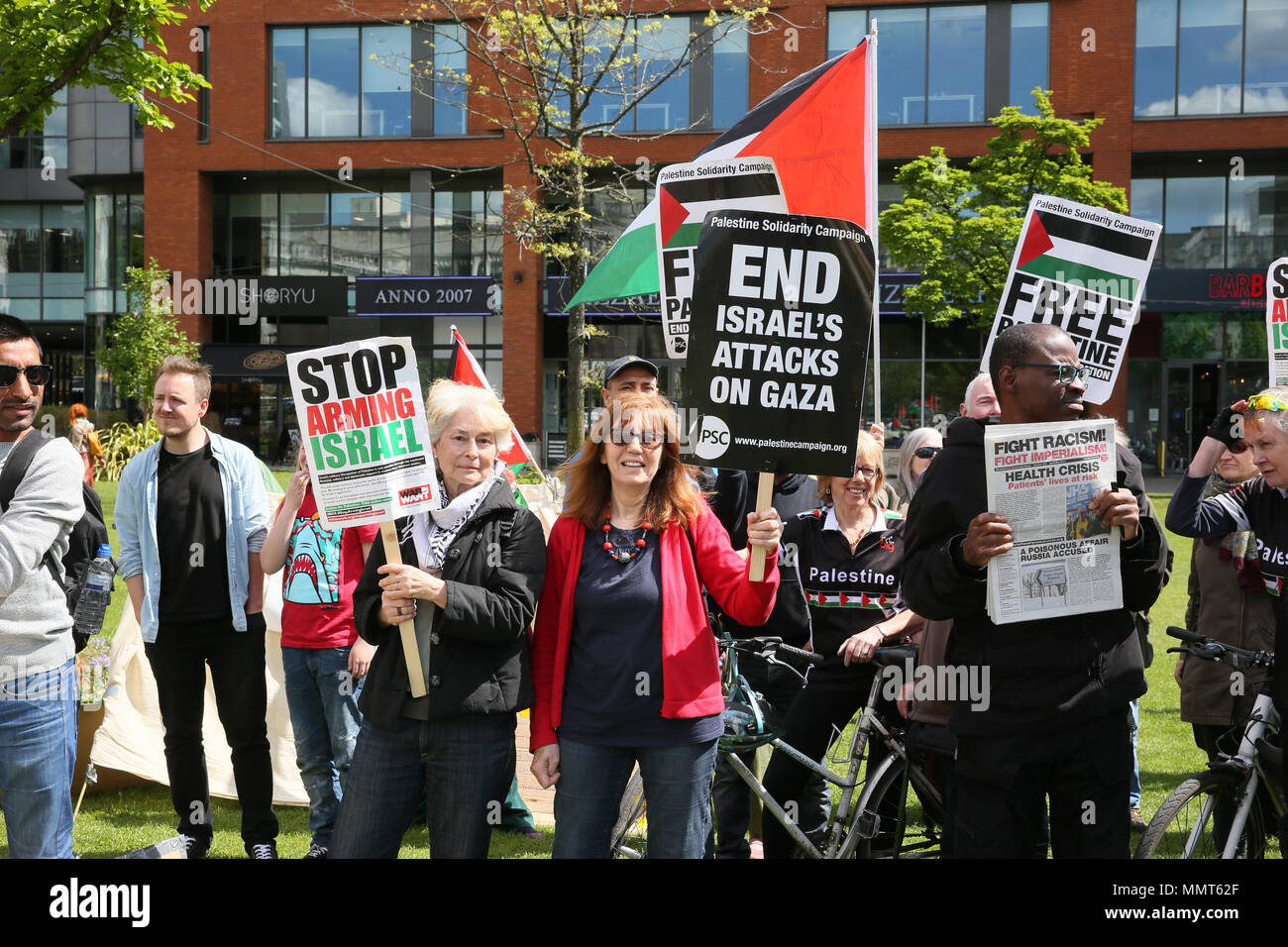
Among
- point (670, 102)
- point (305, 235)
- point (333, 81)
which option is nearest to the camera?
point (670, 102)

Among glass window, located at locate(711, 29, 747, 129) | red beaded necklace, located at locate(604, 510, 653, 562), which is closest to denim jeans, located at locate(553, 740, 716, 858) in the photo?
red beaded necklace, located at locate(604, 510, 653, 562)

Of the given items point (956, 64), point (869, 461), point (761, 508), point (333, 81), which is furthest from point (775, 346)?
point (333, 81)

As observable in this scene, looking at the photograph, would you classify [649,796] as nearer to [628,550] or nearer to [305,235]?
[628,550]

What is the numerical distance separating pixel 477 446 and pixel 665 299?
5.00 feet

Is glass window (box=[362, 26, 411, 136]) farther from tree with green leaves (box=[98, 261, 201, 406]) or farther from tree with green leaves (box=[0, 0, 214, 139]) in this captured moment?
tree with green leaves (box=[0, 0, 214, 139])

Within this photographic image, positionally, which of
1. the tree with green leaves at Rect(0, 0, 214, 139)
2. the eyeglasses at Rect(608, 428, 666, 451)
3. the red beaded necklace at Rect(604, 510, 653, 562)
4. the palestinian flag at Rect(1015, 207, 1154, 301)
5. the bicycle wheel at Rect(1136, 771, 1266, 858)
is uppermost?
the tree with green leaves at Rect(0, 0, 214, 139)

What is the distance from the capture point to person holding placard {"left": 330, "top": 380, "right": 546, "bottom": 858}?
11.8 ft

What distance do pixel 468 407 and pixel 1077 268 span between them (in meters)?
2.78

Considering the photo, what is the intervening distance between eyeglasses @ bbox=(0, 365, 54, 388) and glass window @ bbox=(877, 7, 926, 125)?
30.0 m

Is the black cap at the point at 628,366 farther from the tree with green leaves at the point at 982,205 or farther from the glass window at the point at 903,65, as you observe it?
the glass window at the point at 903,65

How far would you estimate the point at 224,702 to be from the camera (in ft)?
17.4

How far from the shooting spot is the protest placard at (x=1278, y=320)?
15.9 ft

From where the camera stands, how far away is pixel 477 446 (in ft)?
12.8

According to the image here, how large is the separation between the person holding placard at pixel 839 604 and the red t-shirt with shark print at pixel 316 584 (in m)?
1.97
